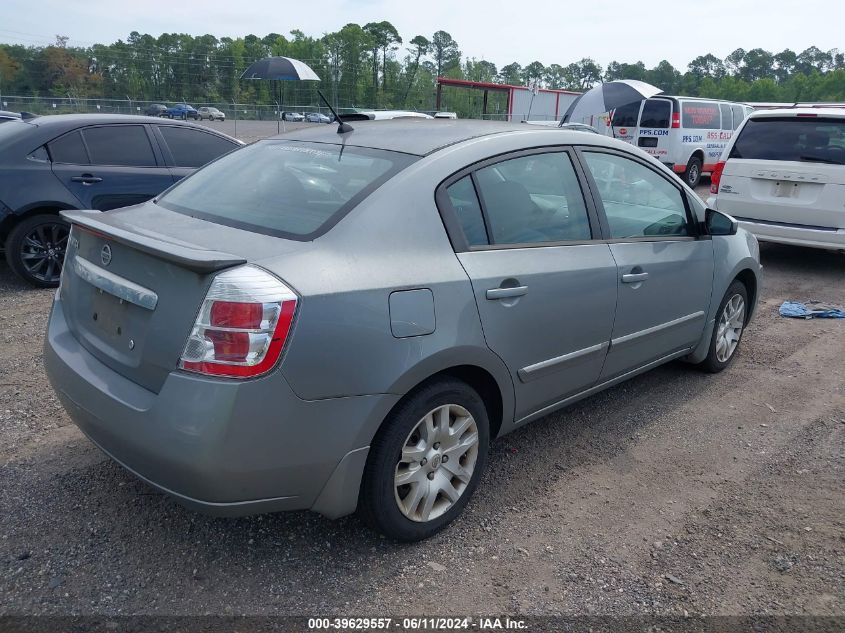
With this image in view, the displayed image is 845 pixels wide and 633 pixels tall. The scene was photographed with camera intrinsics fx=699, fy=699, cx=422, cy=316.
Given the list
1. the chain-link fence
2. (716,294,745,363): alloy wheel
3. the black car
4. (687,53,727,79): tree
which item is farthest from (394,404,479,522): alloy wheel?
(687,53,727,79): tree

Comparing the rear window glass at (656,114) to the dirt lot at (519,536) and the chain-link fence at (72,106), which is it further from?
the chain-link fence at (72,106)

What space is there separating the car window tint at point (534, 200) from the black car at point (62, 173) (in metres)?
4.61

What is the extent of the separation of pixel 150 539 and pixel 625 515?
2044mm

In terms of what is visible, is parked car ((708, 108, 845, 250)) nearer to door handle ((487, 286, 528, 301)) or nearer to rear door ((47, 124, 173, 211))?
door handle ((487, 286, 528, 301))

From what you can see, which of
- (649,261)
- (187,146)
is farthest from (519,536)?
(187,146)

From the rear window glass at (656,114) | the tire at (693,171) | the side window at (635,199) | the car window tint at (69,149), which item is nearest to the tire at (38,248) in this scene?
the car window tint at (69,149)

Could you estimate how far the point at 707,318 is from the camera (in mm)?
4500

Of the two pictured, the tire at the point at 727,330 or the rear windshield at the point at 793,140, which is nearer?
the tire at the point at 727,330

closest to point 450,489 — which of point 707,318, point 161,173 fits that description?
point 707,318

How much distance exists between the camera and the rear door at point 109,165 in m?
6.46

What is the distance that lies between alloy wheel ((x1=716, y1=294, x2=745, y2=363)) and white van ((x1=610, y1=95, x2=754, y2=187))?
11681 millimetres

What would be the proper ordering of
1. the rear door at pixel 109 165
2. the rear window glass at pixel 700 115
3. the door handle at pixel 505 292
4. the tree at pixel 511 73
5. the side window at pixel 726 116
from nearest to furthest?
the door handle at pixel 505 292
the rear door at pixel 109 165
the rear window glass at pixel 700 115
the side window at pixel 726 116
the tree at pixel 511 73

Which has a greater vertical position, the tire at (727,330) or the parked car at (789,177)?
the parked car at (789,177)

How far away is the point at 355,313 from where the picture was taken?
243 centimetres
